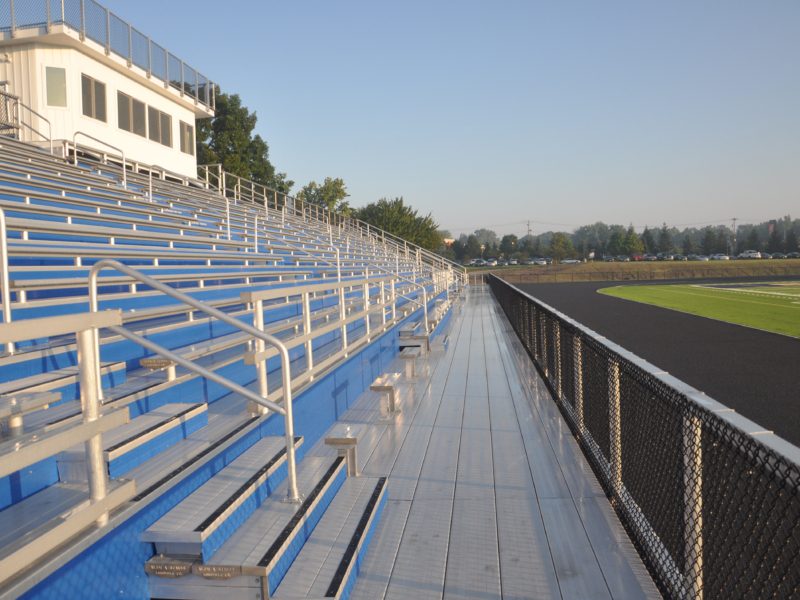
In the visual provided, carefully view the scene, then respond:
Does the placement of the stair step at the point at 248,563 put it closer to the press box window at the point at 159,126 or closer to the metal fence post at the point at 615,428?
Result: the metal fence post at the point at 615,428

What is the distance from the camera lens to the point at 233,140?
4294 centimetres

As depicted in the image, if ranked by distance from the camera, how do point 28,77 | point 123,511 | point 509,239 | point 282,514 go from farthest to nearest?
point 509,239, point 28,77, point 282,514, point 123,511

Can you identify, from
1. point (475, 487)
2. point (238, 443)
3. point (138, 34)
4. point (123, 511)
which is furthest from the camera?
point (138, 34)

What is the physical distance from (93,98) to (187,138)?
4800mm

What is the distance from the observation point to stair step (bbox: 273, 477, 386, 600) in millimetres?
2748

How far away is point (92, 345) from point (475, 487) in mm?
2919

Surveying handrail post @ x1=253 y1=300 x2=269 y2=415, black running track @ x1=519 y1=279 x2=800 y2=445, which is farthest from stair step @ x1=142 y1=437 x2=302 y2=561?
black running track @ x1=519 y1=279 x2=800 y2=445

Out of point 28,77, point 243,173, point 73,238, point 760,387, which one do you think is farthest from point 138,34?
point 243,173

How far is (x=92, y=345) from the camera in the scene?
2354mm

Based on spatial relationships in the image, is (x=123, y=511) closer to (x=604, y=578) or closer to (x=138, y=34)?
(x=604, y=578)

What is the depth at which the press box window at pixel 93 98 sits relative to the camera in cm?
1541

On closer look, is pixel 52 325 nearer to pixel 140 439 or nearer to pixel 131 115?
pixel 140 439

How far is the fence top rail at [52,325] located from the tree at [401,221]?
49665 millimetres

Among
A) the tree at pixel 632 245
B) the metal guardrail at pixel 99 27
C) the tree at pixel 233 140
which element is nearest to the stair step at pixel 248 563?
the metal guardrail at pixel 99 27
